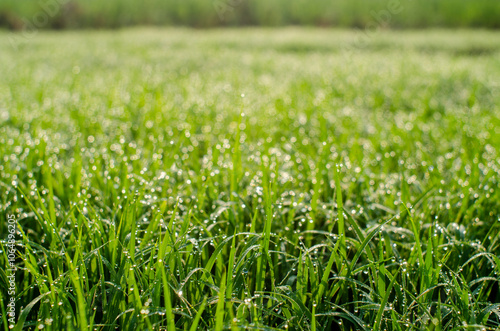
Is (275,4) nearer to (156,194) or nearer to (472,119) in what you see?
(472,119)

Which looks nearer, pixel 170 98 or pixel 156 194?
pixel 156 194

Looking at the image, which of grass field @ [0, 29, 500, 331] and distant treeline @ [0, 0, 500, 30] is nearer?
grass field @ [0, 29, 500, 331]

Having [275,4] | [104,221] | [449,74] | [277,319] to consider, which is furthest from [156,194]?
[275,4]

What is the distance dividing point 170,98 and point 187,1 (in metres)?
11.5

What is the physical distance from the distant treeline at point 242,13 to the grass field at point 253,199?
349 inches

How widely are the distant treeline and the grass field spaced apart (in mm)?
8874

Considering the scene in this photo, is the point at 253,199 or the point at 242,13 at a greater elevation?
the point at 242,13

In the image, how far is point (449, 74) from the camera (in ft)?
14.0

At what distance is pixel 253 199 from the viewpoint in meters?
1.34

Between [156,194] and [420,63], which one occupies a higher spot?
[420,63]

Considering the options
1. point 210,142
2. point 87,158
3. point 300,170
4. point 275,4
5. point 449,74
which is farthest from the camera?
point 275,4

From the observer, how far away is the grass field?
90 cm

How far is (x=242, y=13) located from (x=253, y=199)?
12.8m

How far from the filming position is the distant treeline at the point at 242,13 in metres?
12.3
